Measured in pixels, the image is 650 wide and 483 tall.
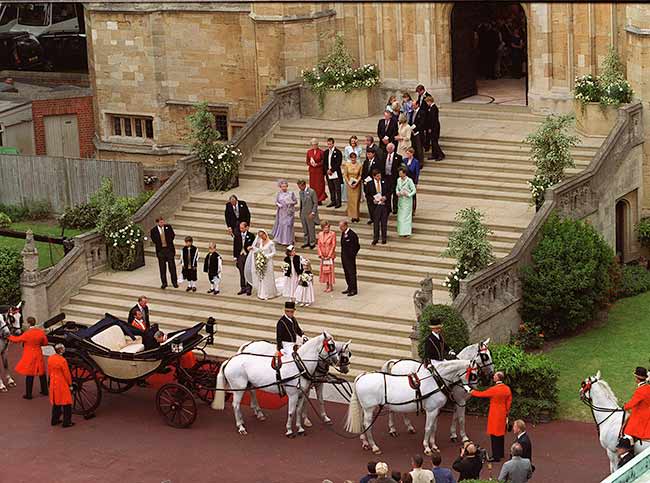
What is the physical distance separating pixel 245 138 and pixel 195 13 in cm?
578

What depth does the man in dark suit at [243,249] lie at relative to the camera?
28.0 meters

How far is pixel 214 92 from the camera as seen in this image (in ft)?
125

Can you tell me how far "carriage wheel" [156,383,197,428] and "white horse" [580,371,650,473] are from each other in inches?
268

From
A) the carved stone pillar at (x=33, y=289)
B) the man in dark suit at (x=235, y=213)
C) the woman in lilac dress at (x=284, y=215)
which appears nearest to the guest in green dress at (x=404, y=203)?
the woman in lilac dress at (x=284, y=215)

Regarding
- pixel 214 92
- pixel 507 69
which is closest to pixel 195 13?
pixel 214 92

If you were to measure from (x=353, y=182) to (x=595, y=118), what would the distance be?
233 inches

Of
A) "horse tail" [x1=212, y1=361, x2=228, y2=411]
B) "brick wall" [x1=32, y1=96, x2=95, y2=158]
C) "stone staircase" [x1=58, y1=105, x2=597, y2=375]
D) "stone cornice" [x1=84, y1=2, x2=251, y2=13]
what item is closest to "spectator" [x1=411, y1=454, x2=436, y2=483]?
"horse tail" [x1=212, y1=361, x2=228, y2=411]

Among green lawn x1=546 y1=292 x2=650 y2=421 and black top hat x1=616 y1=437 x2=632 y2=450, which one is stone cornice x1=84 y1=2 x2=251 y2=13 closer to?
green lawn x1=546 y1=292 x2=650 y2=421

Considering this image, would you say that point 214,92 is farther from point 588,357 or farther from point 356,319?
point 588,357

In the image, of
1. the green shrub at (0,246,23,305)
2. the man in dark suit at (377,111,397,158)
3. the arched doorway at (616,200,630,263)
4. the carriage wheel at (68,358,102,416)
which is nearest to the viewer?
the carriage wheel at (68,358,102,416)

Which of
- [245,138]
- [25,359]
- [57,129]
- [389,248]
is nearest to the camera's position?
[25,359]

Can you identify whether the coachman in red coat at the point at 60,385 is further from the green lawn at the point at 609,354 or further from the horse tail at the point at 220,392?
the green lawn at the point at 609,354

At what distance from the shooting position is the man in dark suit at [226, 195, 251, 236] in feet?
95.5

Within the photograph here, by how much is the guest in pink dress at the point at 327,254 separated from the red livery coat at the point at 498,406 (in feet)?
22.9
